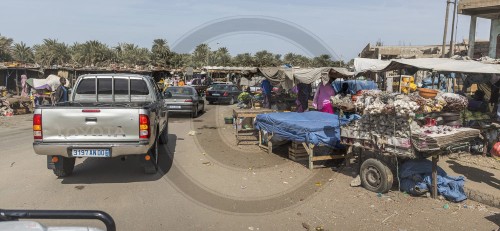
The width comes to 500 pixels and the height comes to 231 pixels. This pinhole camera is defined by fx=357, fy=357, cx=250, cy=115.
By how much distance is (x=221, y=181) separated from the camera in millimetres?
6883

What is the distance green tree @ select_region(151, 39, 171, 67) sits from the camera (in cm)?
5750

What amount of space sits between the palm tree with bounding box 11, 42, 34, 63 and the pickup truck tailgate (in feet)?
202

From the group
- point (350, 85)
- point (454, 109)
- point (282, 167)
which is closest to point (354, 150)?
point (282, 167)

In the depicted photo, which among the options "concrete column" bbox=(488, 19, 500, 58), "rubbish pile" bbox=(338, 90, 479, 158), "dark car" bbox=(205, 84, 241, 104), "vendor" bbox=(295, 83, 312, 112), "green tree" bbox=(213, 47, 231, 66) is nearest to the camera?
"rubbish pile" bbox=(338, 90, 479, 158)

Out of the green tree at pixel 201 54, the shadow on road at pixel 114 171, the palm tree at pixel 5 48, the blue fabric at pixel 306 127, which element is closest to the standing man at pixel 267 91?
the blue fabric at pixel 306 127

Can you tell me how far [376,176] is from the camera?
623 cm

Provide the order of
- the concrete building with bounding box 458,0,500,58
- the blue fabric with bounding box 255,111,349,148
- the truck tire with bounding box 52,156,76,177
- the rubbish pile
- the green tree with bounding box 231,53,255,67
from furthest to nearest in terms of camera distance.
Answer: the green tree with bounding box 231,53,255,67, the concrete building with bounding box 458,0,500,58, the blue fabric with bounding box 255,111,349,148, the truck tire with bounding box 52,156,76,177, the rubbish pile

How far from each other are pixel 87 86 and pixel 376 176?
651cm

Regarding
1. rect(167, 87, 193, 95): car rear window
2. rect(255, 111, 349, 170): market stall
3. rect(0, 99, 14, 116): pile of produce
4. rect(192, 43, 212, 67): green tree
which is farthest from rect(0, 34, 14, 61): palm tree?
rect(255, 111, 349, 170): market stall

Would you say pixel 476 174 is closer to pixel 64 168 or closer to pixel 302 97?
pixel 302 97

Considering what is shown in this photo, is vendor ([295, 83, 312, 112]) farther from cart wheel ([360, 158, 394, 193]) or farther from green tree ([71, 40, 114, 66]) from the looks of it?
green tree ([71, 40, 114, 66])

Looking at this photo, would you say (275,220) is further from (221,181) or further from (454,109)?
(454,109)

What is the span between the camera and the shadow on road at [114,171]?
6.73 meters

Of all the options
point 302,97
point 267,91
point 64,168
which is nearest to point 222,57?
point 267,91
